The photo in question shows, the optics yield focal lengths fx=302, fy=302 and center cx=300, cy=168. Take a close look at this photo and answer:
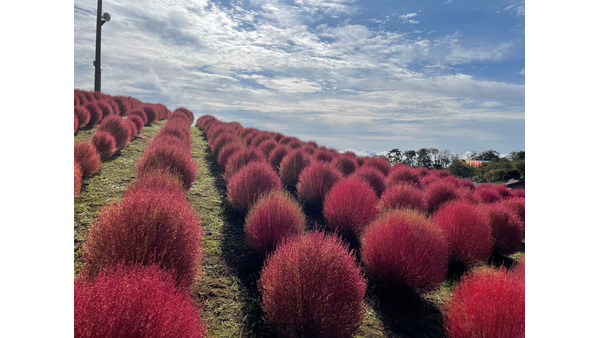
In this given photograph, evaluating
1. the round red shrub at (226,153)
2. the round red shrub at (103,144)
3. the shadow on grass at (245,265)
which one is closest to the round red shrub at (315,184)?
the shadow on grass at (245,265)

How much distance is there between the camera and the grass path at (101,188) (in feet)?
12.2

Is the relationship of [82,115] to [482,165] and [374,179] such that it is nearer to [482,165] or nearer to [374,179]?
[374,179]

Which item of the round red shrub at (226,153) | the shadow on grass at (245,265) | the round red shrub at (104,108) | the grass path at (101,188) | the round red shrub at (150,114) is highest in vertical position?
the round red shrub at (150,114)

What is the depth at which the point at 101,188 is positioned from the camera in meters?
5.12

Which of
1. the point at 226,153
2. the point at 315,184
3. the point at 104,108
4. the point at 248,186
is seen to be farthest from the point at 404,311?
the point at 104,108

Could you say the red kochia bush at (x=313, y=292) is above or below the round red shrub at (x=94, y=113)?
below

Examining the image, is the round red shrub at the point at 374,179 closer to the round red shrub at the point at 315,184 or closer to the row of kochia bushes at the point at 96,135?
the round red shrub at the point at 315,184

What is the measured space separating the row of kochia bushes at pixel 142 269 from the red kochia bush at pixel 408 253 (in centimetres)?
226

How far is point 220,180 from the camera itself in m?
7.86

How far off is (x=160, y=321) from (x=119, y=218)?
1.34 meters

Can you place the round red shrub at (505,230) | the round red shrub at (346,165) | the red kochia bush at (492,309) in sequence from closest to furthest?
the red kochia bush at (492,309) < the round red shrub at (505,230) < the round red shrub at (346,165)

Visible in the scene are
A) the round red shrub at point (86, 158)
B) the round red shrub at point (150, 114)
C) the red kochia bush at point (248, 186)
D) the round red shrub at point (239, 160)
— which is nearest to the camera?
the round red shrub at point (86, 158)

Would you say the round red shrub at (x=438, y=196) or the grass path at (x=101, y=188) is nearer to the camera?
the grass path at (x=101, y=188)
